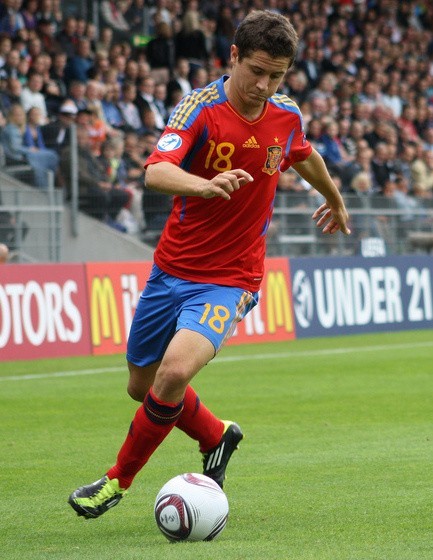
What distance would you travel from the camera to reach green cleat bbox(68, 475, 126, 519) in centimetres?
581

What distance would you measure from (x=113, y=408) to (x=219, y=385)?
76.3 inches

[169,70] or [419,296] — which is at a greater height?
[169,70]

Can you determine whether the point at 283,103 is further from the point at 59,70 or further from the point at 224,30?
the point at 224,30

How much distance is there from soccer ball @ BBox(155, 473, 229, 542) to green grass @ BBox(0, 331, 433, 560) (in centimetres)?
8

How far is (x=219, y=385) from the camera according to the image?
12.6 m

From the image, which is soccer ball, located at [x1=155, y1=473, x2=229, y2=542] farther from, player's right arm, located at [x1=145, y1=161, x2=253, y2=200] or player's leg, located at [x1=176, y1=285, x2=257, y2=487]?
player's right arm, located at [x1=145, y1=161, x2=253, y2=200]

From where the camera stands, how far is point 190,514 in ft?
18.1

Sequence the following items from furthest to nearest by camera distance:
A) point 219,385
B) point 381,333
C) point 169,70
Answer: point 169,70 → point 381,333 → point 219,385

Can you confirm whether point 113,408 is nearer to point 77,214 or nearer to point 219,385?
point 219,385

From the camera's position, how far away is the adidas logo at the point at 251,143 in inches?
240

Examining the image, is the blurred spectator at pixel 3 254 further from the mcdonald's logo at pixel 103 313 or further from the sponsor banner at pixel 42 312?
the mcdonald's logo at pixel 103 313

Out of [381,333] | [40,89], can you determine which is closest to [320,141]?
[381,333]

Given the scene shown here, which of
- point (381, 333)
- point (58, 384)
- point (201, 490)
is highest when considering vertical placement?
point (201, 490)

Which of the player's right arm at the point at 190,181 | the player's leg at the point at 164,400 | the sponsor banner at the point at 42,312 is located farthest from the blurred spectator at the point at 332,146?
the player's right arm at the point at 190,181
